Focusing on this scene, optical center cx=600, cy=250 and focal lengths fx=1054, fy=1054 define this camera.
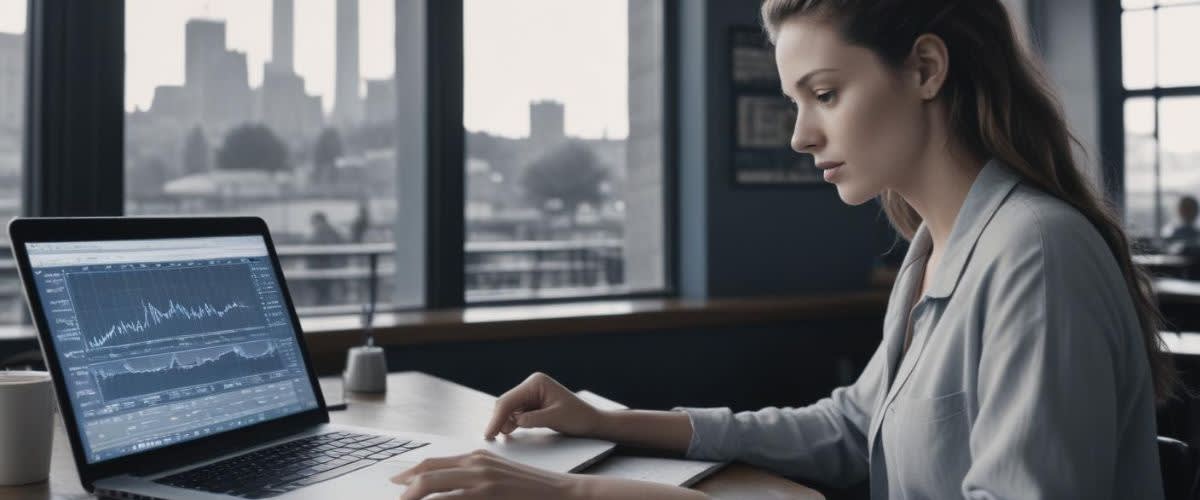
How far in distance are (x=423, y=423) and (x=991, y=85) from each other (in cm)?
90

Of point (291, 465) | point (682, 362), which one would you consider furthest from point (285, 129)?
point (291, 465)

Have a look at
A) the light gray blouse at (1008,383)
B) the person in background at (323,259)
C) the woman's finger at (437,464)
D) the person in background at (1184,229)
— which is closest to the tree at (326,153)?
the person in background at (323,259)

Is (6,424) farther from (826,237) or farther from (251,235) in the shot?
(826,237)

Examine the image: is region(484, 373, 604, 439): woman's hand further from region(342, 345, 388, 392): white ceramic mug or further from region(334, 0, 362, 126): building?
region(334, 0, 362, 126): building

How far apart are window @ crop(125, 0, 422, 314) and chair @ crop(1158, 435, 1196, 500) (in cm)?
244

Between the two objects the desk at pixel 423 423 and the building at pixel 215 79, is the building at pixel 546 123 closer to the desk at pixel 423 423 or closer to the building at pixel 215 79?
the building at pixel 215 79

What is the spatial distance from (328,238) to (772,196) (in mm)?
1655

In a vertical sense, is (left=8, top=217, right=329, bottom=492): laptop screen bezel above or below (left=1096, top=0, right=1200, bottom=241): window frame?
below

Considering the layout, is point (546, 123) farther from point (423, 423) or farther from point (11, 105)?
point (423, 423)

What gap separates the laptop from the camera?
1.05 meters

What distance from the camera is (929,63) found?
48.0 inches

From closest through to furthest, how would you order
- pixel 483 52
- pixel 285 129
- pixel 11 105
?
pixel 11 105, pixel 285 129, pixel 483 52

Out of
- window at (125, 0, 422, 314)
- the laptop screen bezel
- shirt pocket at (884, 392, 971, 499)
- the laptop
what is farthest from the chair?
window at (125, 0, 422, 314)

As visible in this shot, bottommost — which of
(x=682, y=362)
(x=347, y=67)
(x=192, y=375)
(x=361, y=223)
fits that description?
(x=682, y=362)
